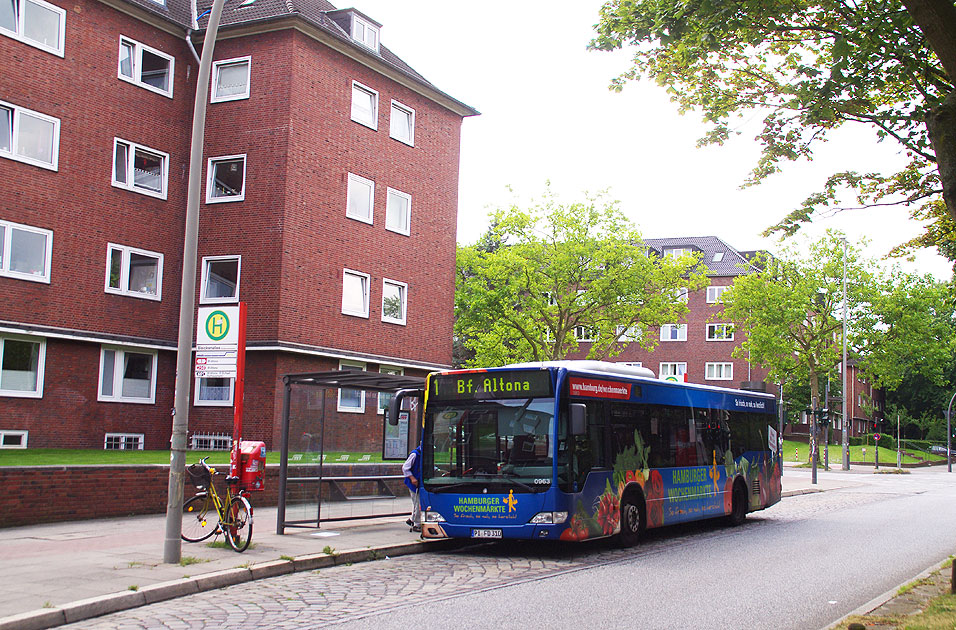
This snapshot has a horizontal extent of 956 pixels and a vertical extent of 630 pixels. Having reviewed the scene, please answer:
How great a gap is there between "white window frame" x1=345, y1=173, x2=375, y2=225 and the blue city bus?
14.6 metres

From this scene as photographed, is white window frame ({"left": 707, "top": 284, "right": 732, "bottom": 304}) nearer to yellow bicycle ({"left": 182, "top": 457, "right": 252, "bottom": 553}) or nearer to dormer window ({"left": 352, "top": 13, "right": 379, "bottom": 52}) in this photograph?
dormer window ({"left": 352, "top": 13, "right": 379, "bottom": 52})

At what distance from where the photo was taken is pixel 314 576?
11.2 meters

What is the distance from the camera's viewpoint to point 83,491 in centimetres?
1524

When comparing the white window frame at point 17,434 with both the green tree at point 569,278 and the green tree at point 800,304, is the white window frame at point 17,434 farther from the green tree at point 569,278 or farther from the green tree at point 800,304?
the green tree at point 800,304

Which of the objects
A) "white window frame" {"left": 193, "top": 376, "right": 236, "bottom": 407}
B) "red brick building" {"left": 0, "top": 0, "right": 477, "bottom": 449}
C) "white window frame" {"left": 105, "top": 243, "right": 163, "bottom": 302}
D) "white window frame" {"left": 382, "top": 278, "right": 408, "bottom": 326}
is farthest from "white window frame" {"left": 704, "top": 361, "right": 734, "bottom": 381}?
"white window frame" {"left": 105, "top": 243, "right": 163, "bottom": 302}

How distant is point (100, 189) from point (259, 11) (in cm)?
731

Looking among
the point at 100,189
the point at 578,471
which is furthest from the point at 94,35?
the point at 578,471

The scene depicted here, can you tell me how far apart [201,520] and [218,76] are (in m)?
18.3

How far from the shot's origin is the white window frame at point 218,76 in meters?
27.4

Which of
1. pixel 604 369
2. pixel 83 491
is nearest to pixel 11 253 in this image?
pixel 83 491

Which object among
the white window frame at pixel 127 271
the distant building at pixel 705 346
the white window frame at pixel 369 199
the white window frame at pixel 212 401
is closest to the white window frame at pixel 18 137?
the white window frame at pixel 127 271

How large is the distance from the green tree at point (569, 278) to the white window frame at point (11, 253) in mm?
24558

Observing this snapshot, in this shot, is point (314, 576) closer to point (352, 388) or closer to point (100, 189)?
point (352, 388)

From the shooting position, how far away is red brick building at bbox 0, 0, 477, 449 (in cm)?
2303
